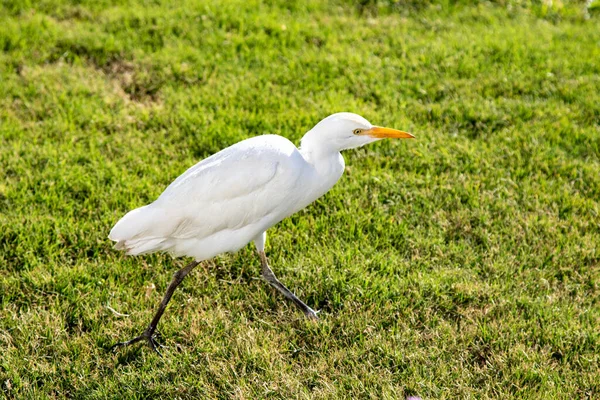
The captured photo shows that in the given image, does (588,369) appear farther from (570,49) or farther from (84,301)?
(570,49)

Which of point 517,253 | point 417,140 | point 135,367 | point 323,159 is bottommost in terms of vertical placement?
point 135,367

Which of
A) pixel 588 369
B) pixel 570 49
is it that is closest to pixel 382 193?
pixel 588 369

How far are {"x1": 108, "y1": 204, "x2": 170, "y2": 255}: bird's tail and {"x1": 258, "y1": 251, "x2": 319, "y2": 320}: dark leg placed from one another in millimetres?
659

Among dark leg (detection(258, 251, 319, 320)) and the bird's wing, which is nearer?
the bird's wing

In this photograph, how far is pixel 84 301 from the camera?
395cm

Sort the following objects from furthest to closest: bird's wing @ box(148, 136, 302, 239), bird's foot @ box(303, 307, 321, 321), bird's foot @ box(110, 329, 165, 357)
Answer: bird's foot @ box(303, 307, 321, 321) → bird's foot @ box(110, 329, 165, 357) → bird's wing @ box(148, 136, 302, 239)

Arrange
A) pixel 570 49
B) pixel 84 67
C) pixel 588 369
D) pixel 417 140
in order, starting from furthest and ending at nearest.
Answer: pixel 570 49 < pixel 84 67 < pixel 417 140 < pixel 588 369

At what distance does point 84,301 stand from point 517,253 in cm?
256

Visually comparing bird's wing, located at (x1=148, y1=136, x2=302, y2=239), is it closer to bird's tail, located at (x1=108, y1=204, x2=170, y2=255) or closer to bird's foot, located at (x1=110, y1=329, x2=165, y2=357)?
bird's tail, located at (x1=108, y1=204, x2=170, y2=255)

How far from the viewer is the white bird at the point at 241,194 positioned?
3564mm

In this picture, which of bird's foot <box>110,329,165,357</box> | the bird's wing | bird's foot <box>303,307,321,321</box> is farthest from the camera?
bird's foot <box>303,307,321,321</box>

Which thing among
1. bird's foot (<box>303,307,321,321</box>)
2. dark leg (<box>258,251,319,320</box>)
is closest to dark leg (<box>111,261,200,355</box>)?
dark leg (<box>258,251,319,320</box>)

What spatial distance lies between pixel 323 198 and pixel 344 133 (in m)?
1.26

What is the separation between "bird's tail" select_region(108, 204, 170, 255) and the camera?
141 inches
